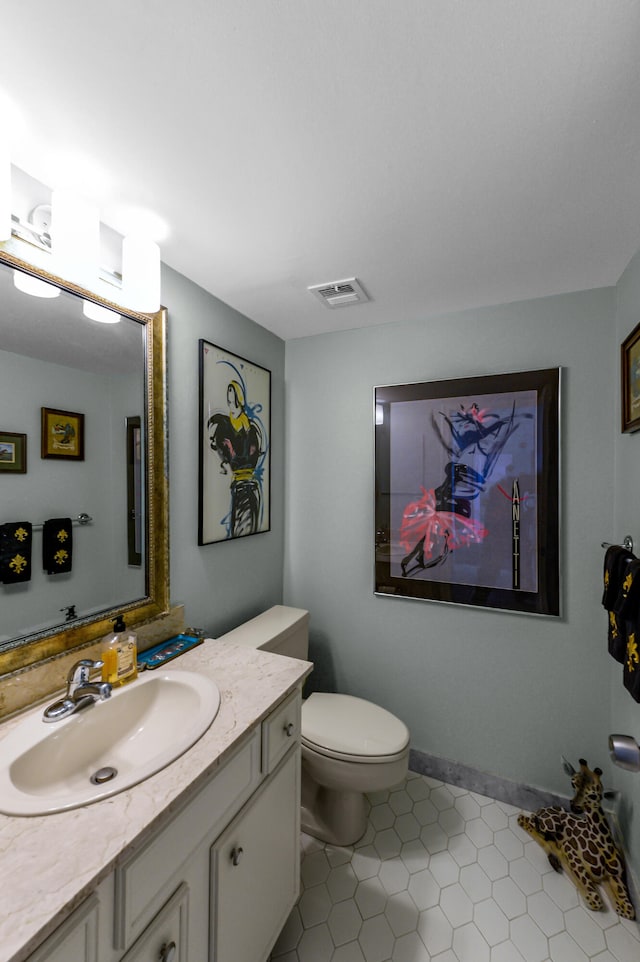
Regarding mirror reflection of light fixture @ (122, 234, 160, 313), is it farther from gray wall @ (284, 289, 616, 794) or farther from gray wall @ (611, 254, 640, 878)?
gray wall @ (611, 254, 640, 878)

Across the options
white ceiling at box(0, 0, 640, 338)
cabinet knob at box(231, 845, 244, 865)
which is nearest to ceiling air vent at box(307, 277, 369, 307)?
white ceiling at box(0, 0, 640, 338)

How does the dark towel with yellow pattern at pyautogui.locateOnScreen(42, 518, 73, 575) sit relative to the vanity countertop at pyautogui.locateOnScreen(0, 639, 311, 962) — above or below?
above

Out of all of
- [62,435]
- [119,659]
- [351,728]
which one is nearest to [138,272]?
[62,435]

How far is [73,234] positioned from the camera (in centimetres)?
102

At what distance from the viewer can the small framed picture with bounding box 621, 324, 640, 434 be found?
1374 millimetres

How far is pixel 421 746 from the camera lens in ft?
6.49

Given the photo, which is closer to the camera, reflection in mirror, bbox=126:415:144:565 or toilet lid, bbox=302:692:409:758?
reflection in mirror, bbox=126:415:144:565

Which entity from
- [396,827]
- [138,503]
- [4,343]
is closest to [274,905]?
[396,827]

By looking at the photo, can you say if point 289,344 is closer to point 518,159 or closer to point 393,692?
point 518,159

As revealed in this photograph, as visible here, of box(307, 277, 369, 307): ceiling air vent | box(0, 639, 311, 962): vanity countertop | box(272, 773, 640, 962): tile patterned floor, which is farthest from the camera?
box(307, 277, 369, 307): ceiling air vent

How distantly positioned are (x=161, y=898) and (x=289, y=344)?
6.93 feet

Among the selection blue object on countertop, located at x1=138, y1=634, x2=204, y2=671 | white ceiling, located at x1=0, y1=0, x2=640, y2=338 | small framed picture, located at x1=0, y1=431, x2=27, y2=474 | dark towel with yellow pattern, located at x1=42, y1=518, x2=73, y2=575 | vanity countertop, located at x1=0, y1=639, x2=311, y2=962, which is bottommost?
vanity countertop, located at x1=0, y1=639, x2=311, y2=962

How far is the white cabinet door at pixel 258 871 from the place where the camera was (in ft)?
2.99

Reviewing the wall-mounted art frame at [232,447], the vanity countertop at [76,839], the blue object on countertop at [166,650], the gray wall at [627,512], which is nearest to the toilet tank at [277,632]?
the blue object on countertop at [166,650]
